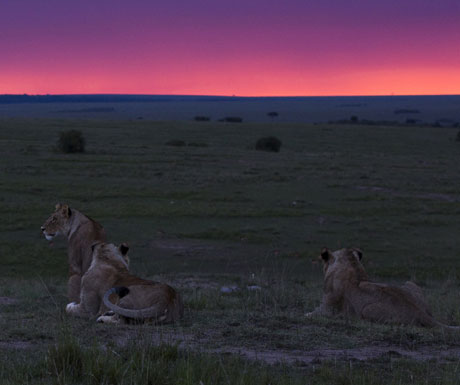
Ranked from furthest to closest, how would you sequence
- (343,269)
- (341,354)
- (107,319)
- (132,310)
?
(343,269) → (107,319) → (132,310) → (341,354)

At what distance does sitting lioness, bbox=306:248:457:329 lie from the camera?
7.64 metres

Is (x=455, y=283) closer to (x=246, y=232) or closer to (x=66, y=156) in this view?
(x=246, y=232)

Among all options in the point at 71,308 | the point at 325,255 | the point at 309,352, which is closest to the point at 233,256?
the point at 325,255

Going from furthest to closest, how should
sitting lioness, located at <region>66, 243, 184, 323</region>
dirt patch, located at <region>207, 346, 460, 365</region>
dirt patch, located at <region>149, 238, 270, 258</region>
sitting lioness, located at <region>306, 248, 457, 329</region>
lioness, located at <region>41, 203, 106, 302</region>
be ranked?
dirt patch, located at <region>149, 238, 270, 258</region> → lioness, located at <region>41, 203, 106, 302</region> → sitting lioness, located at <region>306, 248, 457, 329</region> → sitting lioness, located at <region>66, 243, 184, 323</region> → dirt patch, located at <region>207, 346, 460, 365</region>

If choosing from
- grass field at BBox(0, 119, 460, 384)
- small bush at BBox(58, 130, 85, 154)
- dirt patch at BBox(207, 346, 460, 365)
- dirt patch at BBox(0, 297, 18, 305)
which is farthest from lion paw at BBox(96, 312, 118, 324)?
small bush at BBox(58, 130, 85, 154)

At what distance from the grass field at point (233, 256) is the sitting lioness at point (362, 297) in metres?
0.38

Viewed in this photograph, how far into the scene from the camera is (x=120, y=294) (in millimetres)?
7262

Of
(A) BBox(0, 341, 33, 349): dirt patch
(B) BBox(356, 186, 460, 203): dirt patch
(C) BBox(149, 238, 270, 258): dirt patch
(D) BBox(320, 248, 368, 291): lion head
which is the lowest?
(C) BBox(149, 238, 270, 258): dirt patch

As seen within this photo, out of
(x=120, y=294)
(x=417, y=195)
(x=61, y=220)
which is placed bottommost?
(x=417, y=195)

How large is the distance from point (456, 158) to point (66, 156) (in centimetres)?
2365

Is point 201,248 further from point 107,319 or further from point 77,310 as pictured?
point 107,319

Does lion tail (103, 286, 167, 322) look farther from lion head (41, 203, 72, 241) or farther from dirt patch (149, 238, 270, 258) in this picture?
dirt patch (149, 238, 270, 258)

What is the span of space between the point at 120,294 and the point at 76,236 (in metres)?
1.93

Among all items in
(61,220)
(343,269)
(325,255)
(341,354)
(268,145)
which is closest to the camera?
(341,354)
